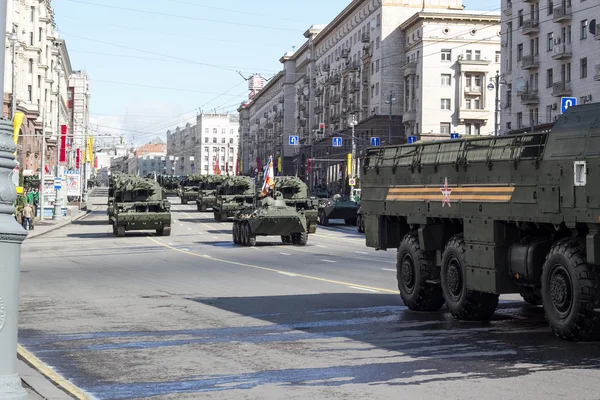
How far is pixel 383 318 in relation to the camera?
15.1 metres

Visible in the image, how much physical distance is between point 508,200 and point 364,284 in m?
8.60

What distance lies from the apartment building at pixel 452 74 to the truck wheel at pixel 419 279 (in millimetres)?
78984

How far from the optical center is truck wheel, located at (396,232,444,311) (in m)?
15.9

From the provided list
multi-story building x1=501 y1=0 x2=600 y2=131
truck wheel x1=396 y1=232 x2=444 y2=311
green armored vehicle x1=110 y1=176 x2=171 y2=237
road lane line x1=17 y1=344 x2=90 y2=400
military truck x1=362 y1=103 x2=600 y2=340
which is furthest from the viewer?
multi-story building x1=501 y1=0 x2=600 y2=131

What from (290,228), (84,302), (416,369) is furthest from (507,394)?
(290,228)

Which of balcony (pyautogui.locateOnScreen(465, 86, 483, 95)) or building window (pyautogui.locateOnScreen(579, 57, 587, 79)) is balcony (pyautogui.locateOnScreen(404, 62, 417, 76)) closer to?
balcony (pyautogui.locateOnScreen(465, 86, 483, 95))

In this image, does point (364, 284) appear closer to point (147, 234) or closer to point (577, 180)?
point (577, 180)

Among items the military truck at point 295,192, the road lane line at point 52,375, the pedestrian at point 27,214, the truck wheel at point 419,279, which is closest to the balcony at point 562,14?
the military truck at point 295,192

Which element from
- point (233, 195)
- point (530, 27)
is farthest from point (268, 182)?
point (530, 27)

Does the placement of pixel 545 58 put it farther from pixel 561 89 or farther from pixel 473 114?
pixel 473 114

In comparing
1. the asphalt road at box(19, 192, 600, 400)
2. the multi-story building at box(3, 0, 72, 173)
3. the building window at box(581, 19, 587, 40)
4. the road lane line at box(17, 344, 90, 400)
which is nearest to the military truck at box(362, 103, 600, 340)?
the asphalt road at box(19, 192, 600, 400)

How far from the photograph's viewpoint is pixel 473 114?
315 ft

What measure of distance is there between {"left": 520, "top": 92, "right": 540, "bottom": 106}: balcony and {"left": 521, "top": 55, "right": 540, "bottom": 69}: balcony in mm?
1817

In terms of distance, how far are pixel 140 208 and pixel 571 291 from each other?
3833cm
